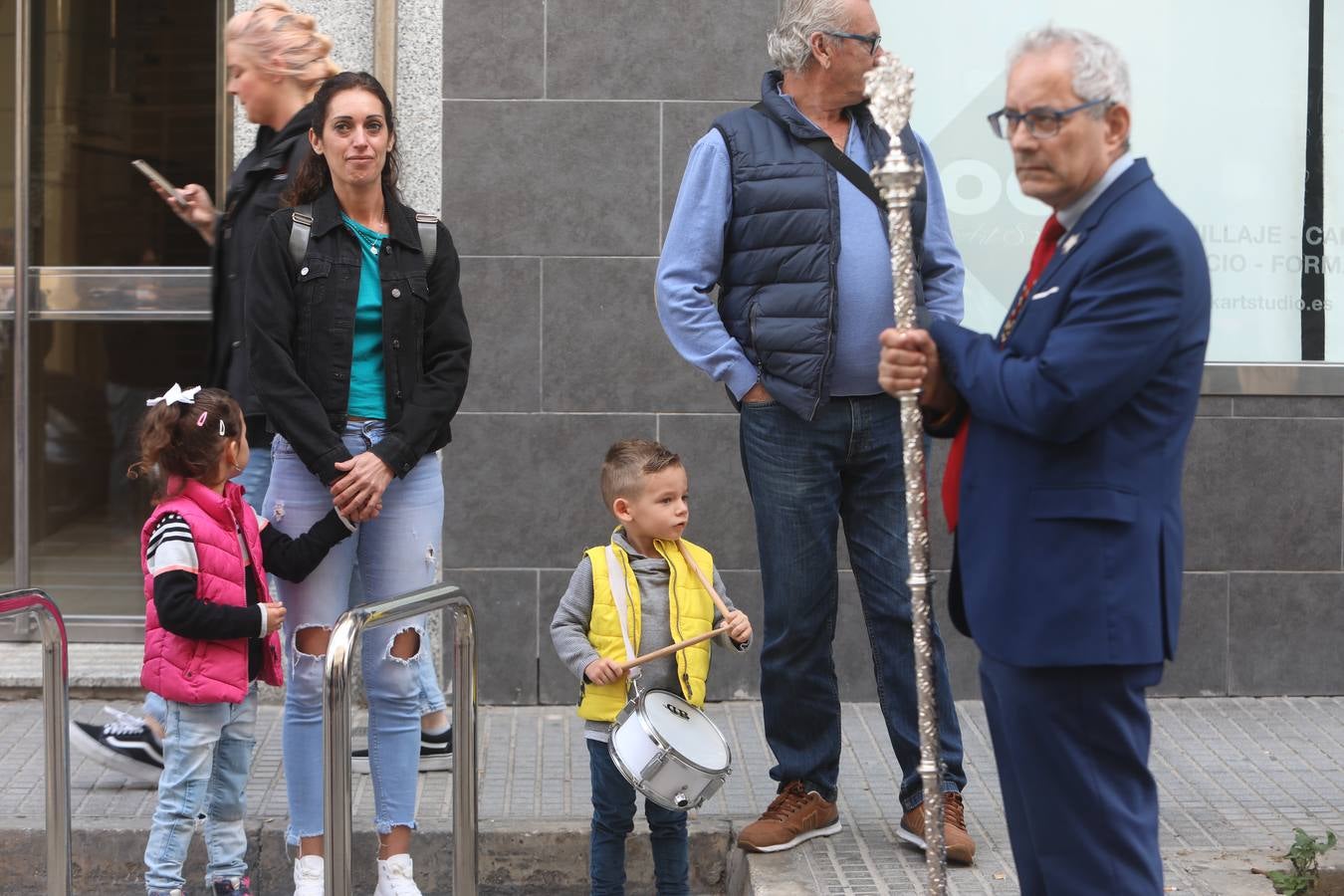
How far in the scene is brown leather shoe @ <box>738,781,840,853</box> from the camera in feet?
14.9

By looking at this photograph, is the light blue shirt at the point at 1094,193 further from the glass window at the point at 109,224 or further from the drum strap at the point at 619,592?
the glass window at the point at 109,224

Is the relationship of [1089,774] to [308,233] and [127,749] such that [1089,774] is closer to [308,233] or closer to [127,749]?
[308,233]

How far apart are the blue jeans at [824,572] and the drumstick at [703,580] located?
415 mm

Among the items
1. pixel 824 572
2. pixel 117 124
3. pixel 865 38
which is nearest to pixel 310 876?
pixel 824 572

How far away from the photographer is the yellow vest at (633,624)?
13.3ft

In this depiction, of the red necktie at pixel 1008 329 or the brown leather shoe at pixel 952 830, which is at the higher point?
the red necktie at pixel 1008 329

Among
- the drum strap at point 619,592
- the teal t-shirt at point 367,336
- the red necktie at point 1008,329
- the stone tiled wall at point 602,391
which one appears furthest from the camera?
the stone tiled wall at point 602,391

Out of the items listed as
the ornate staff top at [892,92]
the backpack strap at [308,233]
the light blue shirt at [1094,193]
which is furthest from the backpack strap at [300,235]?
the light blue shirt at [1094,193]

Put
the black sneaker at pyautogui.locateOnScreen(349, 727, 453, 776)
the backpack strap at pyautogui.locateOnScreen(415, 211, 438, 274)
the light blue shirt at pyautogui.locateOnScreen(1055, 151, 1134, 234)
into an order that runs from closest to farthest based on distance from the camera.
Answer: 1. the light blue shirt at pyautogui.locateOnScreen(1055, 151, 1134, 234)
2. the backpack strap at pyautogui.locateOnScreen(415, 211, 438, 274)
3. the black sneaker at pyautogui.locateOnScreen(349, 727, 453, 776)

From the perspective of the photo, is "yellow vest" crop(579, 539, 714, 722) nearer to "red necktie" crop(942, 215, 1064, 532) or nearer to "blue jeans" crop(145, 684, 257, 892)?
"blue jeans" crop(145, 684, 257, 892)

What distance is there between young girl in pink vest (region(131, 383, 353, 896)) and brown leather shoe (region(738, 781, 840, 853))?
4.33ft

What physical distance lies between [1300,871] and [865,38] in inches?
91.4

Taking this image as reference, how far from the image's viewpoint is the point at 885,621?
15.0ft

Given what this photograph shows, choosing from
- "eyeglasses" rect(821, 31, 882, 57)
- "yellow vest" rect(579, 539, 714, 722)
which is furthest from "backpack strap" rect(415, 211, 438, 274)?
"eyeglasses" rect(821, 31, 882, 57)
